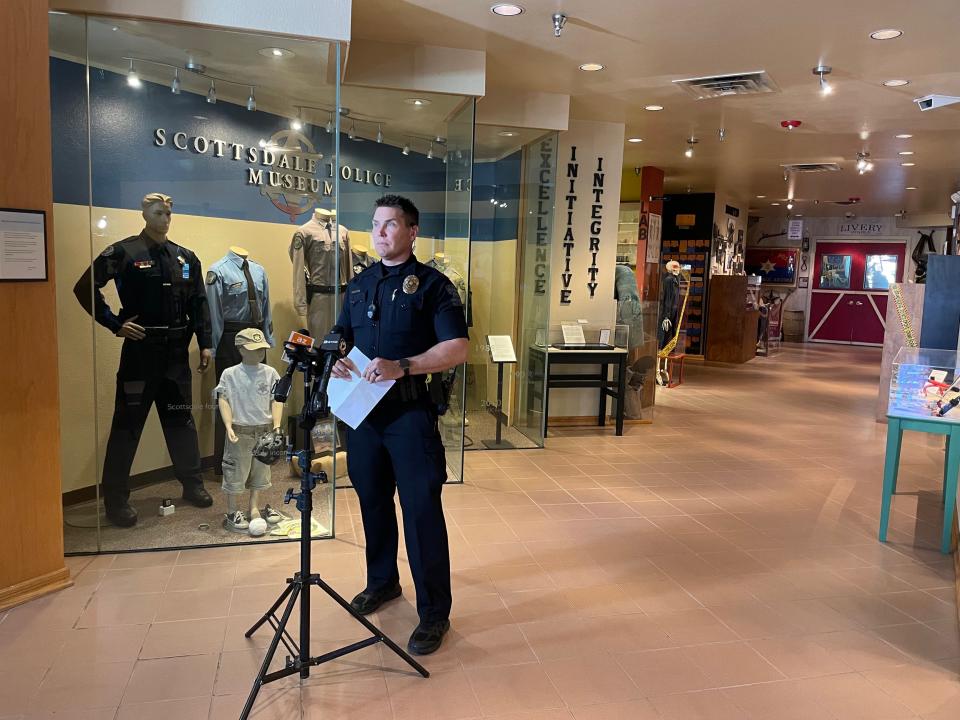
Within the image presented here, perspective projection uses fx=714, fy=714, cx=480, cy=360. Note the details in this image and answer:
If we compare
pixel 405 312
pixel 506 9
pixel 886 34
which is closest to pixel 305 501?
pixel 405 312

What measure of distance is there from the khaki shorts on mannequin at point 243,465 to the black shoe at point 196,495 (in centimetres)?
11

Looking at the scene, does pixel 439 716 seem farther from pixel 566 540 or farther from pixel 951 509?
pixel 951 509

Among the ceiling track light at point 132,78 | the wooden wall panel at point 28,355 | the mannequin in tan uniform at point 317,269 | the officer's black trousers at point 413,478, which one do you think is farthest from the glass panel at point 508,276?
the wooden wall panel at point 28,355

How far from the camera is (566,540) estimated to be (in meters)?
3.98

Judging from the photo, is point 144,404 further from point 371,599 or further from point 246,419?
point 371,599

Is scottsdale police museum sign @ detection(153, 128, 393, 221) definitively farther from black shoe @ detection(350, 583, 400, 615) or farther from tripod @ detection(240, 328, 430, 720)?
black shoe @ detection(350, 583, 400, 615)

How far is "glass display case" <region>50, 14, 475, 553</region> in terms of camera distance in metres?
3.38

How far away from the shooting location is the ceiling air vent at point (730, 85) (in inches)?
210

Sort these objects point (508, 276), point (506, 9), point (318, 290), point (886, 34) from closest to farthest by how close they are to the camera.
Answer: point (318, 290), point (506, 9), point (886, 34), point (508, 276)

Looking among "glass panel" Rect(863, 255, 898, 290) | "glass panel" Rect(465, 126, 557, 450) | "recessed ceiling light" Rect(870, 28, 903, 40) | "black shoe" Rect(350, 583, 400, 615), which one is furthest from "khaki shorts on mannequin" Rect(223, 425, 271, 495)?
"glass panel" Rect(863, 255, 898, 290)

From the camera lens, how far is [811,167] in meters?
9.45

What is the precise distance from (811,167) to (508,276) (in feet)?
18.6

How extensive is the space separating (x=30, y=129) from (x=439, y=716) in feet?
9.13

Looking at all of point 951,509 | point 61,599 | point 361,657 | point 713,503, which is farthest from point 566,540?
point 61,599
